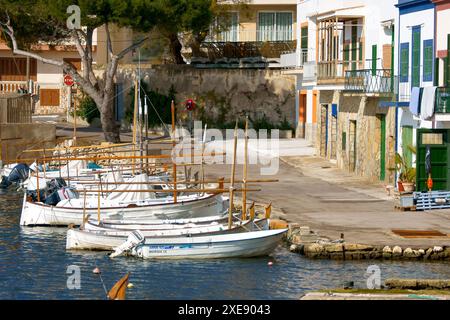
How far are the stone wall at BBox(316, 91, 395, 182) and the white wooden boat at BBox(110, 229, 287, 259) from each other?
12.8m

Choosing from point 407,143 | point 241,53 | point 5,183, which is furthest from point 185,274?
point 241,53

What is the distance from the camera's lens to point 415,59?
4572 cm

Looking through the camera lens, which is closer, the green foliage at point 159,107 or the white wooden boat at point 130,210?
the white wooden boat at point 130,210

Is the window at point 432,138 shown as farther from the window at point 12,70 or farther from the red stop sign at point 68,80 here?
the window at point 12,70

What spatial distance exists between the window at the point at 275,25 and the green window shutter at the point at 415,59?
32305 millimetres

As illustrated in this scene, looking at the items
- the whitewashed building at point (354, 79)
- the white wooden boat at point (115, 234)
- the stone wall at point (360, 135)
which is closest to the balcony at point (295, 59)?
the whitewashed building at point (354, 79)

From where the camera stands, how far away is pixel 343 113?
55.8 meters

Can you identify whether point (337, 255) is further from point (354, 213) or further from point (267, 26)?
point (267, 26)

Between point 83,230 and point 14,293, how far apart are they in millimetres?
7117

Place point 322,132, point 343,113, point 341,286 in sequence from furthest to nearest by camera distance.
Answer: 1. point 322,132
2. point 343,113
3. point 341,286

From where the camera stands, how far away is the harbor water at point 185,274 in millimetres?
31656

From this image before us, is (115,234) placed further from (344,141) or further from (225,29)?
(225,29)

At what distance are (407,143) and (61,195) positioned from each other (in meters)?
12.8
